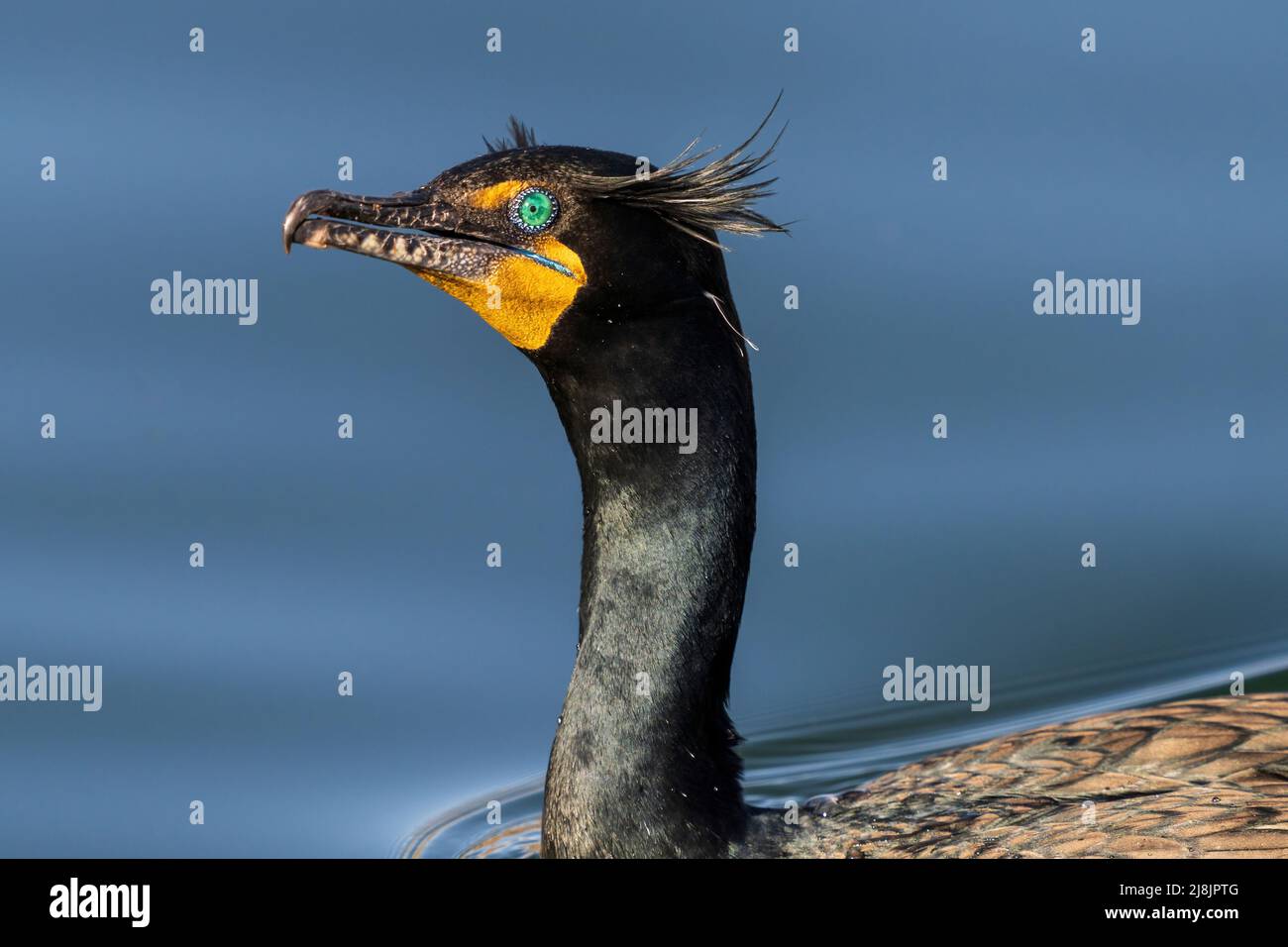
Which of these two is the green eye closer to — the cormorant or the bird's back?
the cormorant

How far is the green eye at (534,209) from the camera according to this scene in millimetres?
7301

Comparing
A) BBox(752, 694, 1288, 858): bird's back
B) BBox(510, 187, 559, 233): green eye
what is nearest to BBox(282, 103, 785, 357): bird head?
BBox(510, 187, 559, 233): green eye

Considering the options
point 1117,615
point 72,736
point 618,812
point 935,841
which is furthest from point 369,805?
point 1117,615

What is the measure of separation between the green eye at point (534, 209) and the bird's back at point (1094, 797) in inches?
82.5

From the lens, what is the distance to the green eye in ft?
24.0

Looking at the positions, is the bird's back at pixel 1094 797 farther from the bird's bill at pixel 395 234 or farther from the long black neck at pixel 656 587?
the bird's bill at pixel 395 234

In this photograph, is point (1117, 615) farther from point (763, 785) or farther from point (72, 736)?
point (72, 736)

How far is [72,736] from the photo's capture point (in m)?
9.37

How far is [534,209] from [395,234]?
17.8 inches

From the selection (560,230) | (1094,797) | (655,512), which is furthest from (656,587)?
(1094,797)

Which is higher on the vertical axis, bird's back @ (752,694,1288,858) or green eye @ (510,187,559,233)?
green eye @ (510,187,559,233)

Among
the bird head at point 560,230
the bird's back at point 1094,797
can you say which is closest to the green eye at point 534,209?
the bird head at point 560,230

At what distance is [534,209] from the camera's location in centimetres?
731

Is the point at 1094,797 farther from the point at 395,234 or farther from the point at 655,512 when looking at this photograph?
the point at 395,234
